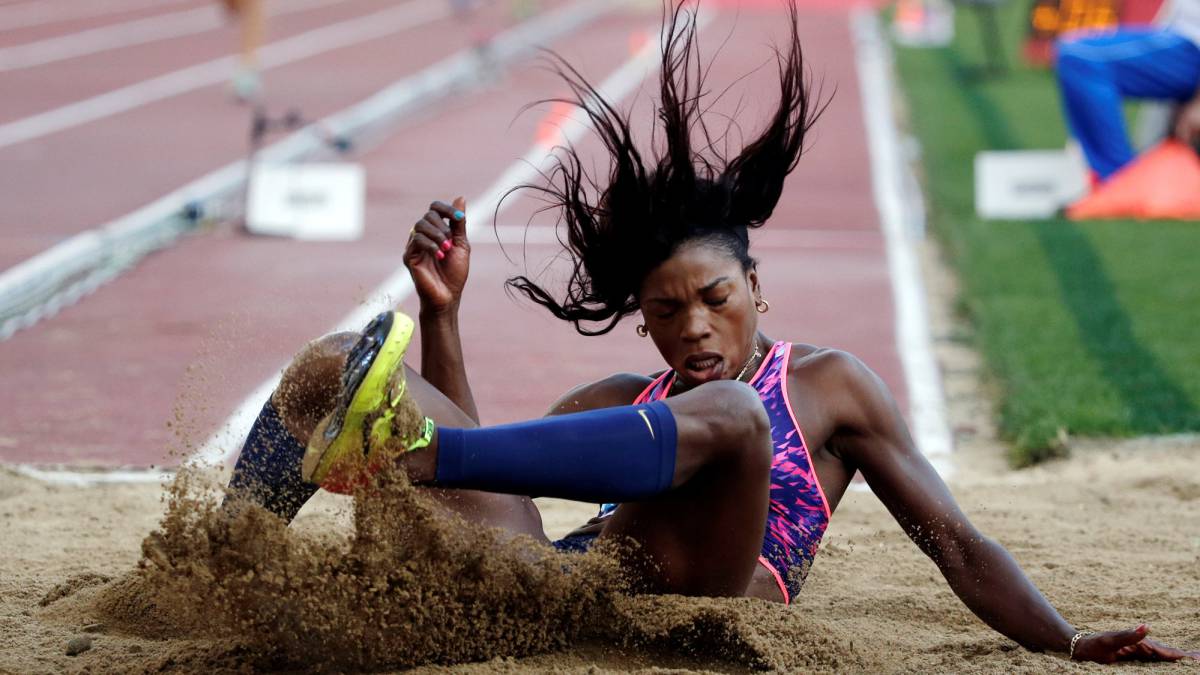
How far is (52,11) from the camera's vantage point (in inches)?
819

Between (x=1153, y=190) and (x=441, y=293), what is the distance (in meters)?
6.94

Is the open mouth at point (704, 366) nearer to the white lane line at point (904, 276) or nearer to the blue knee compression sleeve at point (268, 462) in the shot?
the blue knee compression sleeve at point (268, 462)

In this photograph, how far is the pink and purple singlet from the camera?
116 inches

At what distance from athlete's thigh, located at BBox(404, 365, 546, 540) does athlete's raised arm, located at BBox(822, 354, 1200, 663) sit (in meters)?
0.66

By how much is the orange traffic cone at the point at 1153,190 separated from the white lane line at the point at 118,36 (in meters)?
11.4

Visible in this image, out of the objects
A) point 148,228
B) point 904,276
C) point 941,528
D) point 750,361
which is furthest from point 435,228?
point 148,228

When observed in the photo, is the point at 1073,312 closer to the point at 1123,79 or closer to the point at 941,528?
the point at 1123,79

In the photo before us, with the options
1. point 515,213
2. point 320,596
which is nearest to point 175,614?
point 320,596

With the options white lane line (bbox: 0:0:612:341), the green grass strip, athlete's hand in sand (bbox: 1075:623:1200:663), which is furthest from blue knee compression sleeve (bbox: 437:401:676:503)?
the green grass strip

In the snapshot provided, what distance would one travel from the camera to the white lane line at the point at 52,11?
64.0 feet

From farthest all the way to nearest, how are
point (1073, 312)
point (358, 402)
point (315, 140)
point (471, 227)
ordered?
point (315, 140) < point (471, 227) < point (1073, 312) < point (358, 402)

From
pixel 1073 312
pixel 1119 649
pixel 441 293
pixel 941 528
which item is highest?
pixel 441 293

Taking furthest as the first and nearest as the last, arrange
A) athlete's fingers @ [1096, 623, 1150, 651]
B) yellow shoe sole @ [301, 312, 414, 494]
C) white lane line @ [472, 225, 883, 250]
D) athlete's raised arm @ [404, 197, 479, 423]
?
white lane line @ [472, 225, 883, 250], athlete's raised arm @ [404, 197, 479, 423], athlete's fingers @ [1096, 623, 1150, 651], yellow shoe sole @ [301, 312, 414, 494]

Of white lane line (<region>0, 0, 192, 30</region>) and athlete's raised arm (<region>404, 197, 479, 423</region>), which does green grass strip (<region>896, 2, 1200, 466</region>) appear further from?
white lane line (<region>0, 0, 192, 30</region>)
